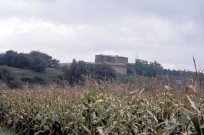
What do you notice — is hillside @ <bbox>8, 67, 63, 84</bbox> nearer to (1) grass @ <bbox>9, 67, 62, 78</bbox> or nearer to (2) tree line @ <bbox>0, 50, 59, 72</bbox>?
(1) grass @ <bbox>9, 67, 62, 78</bbox>

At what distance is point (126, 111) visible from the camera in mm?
3859

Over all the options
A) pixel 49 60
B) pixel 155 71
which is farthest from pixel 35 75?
pixel 155 71

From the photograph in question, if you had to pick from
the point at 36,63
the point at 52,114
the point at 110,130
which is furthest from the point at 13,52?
the point at 110,130

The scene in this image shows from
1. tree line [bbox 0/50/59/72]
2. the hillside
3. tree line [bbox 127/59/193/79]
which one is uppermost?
tree line [bbox 0/50/59/72]

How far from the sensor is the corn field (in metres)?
2.91

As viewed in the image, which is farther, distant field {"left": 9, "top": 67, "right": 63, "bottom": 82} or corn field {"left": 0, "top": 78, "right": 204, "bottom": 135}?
distant field {"left": 9, "top": 67, "right": 63, "bottom": 82}

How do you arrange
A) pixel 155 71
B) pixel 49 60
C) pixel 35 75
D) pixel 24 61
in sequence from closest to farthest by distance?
pixel 155 71 < pixel 35 75 < pixel 24 61 < pixel 49 60

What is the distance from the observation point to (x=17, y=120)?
9352 mm

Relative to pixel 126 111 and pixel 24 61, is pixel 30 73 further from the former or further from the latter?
pixel 126 111

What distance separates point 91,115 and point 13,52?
46.8 m

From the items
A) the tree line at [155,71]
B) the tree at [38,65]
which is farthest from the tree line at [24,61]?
the tree line at [155,71]

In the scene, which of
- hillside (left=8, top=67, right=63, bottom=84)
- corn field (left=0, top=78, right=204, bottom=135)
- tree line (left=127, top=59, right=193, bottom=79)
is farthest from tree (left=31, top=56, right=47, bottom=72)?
corn field (left=0, top=78, right=204, bottom=135)

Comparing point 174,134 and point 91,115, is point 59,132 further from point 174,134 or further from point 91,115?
point 174,134

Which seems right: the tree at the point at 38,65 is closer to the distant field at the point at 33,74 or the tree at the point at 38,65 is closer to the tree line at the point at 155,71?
the distant field at the point at 33,74
